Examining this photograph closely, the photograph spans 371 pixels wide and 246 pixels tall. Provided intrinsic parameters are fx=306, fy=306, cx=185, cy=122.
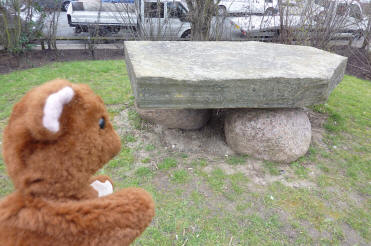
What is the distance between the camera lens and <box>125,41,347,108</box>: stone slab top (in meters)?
2.74

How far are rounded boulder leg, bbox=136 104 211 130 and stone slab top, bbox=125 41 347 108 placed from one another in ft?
2.17

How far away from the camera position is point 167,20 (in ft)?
22.1

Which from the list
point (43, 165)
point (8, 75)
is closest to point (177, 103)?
point (43, 165)

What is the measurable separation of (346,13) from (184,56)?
16.9 ft

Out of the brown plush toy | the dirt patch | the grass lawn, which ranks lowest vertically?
the grass lawn

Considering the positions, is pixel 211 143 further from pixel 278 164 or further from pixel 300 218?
pixel 300 218

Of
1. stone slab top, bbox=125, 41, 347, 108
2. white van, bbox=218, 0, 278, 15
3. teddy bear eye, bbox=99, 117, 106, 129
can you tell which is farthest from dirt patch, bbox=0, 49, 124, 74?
teddy bear eye, bbox=99, 117, 106, 129

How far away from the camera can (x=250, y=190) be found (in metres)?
3.05

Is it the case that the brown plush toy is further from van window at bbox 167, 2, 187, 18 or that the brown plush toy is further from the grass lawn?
van window at bbox 167, 2, 187, 18

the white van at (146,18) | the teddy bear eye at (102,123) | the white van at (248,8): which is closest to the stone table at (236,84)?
the teddy bear eye at (102,123)

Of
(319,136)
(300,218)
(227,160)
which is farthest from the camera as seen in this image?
(319,136)

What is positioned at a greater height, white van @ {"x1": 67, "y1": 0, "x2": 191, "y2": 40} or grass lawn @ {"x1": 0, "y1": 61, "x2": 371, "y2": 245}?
white van @ {"x1": 67, "y1": 0, "x2": 191, "y2": 40}

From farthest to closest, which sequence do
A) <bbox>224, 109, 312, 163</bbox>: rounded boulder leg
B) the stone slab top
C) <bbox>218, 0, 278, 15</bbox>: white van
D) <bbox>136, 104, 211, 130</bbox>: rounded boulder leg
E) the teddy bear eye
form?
<bbox>218, 0, 278, 15</bbox>: white van → <bbox>136, 104, 211, 130</bbox>: rounded boulder leg → <bbox>224, 109, 312, 163</bbox>: rounded boulder leg → the stone slab top → the teddy bear eye

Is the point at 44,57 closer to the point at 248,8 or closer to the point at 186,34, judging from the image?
the point at 186,34
